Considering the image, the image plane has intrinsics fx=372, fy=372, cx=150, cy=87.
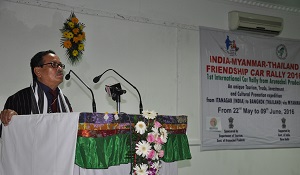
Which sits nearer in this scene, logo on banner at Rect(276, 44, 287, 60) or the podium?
the podium

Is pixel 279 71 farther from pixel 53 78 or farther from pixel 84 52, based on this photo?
pixel 53 78

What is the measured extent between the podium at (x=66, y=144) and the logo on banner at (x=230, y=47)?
9.62ft

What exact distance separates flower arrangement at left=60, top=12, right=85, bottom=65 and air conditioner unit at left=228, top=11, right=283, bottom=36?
2026mm

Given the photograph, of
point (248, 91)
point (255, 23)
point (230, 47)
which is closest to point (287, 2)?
point (255, 23)

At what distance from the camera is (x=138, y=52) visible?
4.15 metres

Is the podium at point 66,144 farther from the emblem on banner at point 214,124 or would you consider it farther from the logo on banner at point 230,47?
the logo on banner at point 230,47

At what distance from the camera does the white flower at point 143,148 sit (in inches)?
80.0

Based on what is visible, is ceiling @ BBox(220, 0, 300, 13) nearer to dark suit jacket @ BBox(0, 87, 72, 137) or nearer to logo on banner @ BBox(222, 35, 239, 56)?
logo on banner @ BBox(222, 35, 239, 56)

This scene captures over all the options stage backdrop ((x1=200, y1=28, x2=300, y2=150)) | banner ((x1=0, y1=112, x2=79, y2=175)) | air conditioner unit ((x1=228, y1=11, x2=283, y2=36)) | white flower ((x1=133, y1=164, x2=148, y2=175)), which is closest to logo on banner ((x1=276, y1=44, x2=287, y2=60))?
stage backdrop ((x1=200, y1=28, x2=300, y2=150))

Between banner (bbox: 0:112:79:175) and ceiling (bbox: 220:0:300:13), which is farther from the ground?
ceiling (bbox: 220:0:300:13)

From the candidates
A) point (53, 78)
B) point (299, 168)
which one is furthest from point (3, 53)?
point (299, 168)

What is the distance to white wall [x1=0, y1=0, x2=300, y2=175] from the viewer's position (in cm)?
355

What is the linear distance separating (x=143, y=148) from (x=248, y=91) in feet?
10.2

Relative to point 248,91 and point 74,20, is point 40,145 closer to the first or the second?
point 74,20
